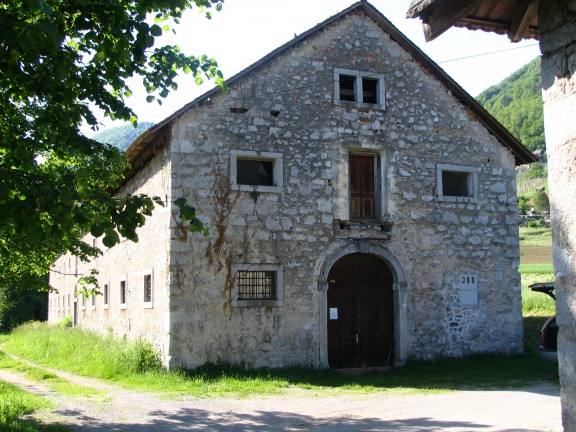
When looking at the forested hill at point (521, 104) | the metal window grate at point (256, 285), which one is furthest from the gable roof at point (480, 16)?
the forested hill at point (521, 104)

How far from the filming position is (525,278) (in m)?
30.4

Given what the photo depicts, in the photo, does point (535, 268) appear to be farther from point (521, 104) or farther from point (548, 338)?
point (521, 104)

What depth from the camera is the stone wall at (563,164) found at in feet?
15.0

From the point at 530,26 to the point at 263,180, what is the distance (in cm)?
873

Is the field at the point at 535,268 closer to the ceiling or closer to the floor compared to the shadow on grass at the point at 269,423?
closer to the ceiling

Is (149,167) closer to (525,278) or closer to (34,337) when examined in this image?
(34,337)

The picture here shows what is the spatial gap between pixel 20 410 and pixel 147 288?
19.7 ft

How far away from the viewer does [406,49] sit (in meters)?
15.1

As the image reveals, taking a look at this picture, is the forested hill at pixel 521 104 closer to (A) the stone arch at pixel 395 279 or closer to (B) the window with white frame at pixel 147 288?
(A) the stone arch at pixel 395 279

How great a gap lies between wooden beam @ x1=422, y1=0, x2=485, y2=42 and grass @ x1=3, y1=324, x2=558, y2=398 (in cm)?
732

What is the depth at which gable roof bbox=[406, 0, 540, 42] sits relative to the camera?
514cm

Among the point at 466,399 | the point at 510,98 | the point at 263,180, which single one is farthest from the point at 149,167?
→ the point at 510,98

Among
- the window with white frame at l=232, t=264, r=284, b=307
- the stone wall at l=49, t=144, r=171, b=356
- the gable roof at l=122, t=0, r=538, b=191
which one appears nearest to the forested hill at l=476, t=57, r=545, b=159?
the gable roof at l=122, t=0, r=538, b=191

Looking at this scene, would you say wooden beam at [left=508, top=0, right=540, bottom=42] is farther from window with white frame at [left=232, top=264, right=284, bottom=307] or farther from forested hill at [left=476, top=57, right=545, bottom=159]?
forested hill at [left=476, top=57, right=545, bottom=159]
